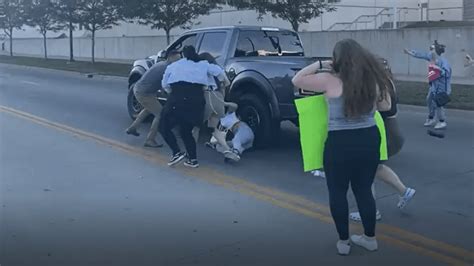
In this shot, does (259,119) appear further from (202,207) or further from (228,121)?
(202,207)

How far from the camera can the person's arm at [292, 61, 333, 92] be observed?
498cm

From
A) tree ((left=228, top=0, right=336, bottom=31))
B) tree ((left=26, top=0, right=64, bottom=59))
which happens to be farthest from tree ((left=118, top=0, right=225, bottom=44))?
tree ((left=26, top=0, right=64, bottom=59))

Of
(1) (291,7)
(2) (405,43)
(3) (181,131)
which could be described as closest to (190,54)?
(3) (181,131)

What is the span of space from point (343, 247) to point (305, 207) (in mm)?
1425

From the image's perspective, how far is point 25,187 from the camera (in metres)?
7.61

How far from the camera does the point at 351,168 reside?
4.93m

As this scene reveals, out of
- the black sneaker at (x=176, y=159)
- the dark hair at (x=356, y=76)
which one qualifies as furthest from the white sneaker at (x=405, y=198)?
the black sneaker at (x=176, y=159)

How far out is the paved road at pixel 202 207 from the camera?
17.0 feet

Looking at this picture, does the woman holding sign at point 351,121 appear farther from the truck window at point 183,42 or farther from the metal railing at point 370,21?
the metal railing at point 370,21

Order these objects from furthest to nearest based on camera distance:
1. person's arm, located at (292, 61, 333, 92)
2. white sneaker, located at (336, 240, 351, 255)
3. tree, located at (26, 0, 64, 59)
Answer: tree, located at (26, 0, 64, 59) < white sneaker, located at (336, 240, 351, 255) < person's arm, located at (292, 61, 333, 92)

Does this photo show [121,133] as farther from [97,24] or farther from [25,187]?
[97,24]

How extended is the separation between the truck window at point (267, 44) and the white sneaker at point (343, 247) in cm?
586

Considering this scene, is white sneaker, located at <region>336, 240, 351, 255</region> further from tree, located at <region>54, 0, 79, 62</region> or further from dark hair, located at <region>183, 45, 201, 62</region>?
tree, located at <region>54, 0, 79, 62</region>

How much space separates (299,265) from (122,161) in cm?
461
